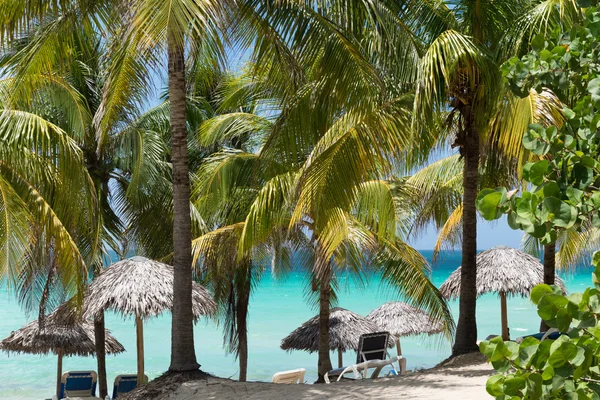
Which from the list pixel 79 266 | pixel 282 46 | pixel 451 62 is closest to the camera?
pixel 451 62

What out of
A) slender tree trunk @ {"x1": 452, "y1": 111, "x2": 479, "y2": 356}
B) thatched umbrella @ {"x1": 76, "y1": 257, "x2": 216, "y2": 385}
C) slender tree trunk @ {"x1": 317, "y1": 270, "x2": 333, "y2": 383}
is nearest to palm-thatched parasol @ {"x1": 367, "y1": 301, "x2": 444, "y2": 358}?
slender tree trunk @ {"x1": 317, "y1": 270, "x2": 333, "y2": 383}

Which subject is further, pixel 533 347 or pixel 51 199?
pixel 51 199

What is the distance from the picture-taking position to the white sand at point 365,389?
673 centimetres

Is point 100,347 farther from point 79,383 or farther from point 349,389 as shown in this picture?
point 349,389

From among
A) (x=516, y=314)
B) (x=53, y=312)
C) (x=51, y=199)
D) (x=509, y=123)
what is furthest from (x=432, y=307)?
(x=516, y=314)

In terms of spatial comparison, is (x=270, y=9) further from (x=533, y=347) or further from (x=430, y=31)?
(x=533, y=347)

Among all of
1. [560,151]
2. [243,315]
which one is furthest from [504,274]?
[560,151]

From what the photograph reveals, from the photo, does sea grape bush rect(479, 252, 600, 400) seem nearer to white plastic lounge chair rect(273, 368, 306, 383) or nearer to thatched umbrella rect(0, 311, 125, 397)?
white plastic lounge chair rect(273, 368, 306, 383)

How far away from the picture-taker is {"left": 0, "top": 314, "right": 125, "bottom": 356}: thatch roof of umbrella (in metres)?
13.3

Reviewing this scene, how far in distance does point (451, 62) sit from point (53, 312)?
9.06 meters

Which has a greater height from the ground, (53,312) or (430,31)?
(430,31)

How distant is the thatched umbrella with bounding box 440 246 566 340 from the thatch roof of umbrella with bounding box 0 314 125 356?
7.17 m

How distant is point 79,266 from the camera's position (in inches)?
369

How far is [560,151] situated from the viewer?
161 cm
